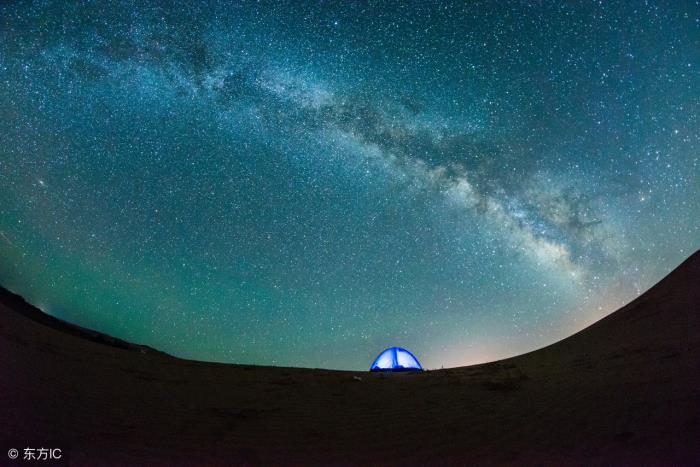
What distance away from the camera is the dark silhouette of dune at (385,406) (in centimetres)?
421

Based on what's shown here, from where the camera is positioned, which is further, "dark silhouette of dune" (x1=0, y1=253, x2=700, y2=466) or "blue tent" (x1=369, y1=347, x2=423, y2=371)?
"blue tent" (x1=369, y1=347, x2=423, y2=371)

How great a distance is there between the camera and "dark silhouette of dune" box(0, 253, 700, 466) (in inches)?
166

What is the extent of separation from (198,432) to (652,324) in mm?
8018

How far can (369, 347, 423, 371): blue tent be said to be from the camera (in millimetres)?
16375

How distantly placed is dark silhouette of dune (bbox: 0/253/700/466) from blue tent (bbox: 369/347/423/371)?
7275 millimetres

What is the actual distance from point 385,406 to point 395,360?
10571 mm

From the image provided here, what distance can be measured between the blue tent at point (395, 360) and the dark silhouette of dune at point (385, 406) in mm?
7275

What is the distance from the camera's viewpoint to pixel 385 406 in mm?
6453

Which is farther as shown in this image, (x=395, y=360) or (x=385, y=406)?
(x=395, y=360)

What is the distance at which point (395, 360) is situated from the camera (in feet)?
54.6

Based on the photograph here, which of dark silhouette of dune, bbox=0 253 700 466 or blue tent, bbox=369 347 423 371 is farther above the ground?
blue tent, bbox=369 347 423 371

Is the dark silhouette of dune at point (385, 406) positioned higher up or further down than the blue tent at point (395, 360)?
further down

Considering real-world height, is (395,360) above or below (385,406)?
above

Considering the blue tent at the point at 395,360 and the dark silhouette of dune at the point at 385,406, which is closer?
the dark silhouette of dune at the point at 385,406
